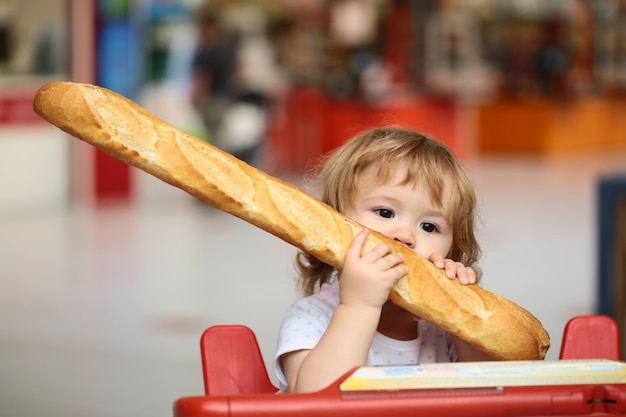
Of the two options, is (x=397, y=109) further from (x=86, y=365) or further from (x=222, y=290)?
(x=86, y=365)

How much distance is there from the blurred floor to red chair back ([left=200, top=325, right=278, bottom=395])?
1.67 m

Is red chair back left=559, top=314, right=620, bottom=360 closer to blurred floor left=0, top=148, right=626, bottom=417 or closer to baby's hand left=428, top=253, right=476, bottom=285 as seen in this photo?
baby's hand left=428, top=253, right=476, bottom=285

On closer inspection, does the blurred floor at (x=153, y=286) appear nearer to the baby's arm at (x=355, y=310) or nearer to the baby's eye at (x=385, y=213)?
the baby's eye at (x=385, y=213)

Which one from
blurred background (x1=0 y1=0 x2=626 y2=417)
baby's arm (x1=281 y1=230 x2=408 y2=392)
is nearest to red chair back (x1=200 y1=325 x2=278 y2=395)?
baby's arm (x1=281 y1=230 x2=408 y2=392)

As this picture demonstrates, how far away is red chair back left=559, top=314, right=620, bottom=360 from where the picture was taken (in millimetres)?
1943

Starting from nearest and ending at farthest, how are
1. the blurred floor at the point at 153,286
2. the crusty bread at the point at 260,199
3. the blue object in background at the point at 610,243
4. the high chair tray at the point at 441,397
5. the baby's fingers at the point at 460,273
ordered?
the high chair tray at the point at 441,397 → the crusty bread at the point at 260,199 → the baby's fingers at the point at 460,273 → the blurred floor at the point at 153,286 → the blue object in background at the point at 610,243

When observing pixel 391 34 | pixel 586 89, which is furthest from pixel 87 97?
pixel 586 89

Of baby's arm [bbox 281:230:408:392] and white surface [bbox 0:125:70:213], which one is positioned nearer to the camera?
baby's arm [bbox 281:230:408:392]

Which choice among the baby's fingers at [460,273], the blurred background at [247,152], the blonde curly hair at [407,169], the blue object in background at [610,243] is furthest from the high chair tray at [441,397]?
→ the blue object in background at [610,243]

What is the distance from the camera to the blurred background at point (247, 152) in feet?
15.2

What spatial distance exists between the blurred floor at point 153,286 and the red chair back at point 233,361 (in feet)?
5.48

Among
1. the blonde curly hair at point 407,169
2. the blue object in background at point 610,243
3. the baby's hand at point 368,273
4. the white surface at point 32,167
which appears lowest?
the baby's hand at point 368,273

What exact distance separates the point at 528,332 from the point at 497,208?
831cm

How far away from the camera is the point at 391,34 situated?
48.8 ft
